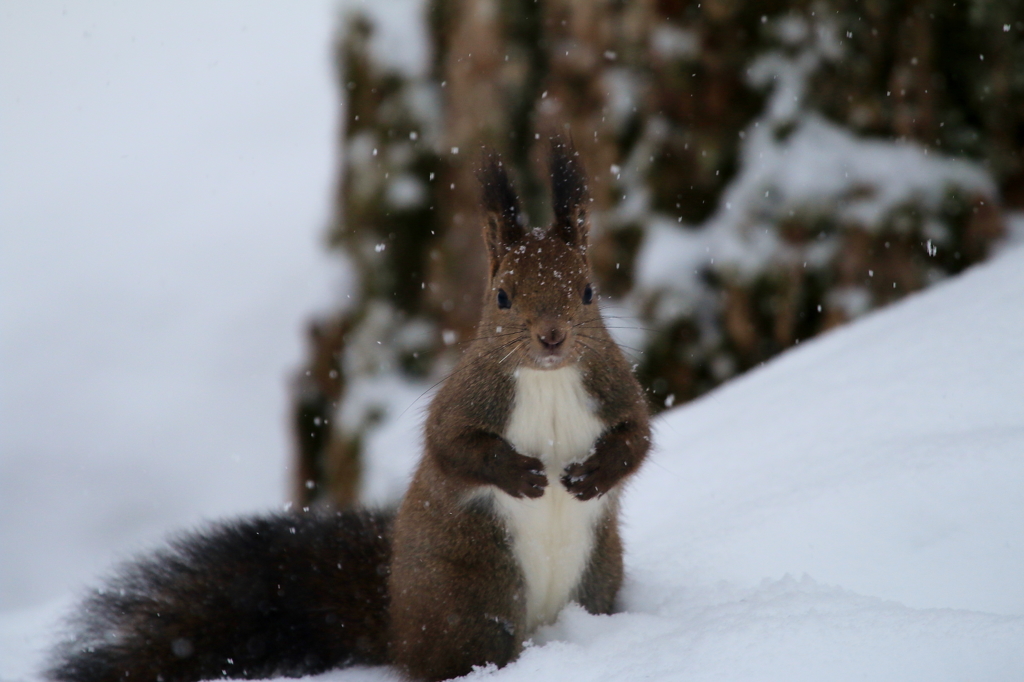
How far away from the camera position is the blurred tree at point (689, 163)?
3.60m

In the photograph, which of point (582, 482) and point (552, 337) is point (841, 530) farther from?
point (552, 337)

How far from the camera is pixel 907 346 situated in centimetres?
258

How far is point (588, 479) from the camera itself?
1688 mm

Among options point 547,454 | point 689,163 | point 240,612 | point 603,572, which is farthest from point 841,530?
point 689,163

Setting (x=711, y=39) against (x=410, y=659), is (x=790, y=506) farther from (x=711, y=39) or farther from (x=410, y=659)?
(x=711, y=39)

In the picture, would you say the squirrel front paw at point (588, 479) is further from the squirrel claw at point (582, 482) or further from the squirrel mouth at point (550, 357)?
the squirrel mouth at point (550, 357)

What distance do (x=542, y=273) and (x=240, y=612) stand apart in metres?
0.94

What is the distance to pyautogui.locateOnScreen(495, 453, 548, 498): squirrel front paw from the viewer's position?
165cm

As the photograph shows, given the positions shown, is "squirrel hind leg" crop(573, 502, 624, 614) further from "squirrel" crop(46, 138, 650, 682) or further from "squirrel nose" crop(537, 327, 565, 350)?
"squirrel nose" crop(537, 327, 565, 350)

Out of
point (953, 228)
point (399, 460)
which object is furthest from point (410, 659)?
point (953, 228)

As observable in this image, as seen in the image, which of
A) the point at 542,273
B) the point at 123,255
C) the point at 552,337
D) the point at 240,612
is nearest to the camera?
the point at 552,337

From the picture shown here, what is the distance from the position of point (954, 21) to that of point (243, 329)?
5.95 meters

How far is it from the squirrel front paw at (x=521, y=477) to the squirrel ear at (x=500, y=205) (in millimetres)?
456

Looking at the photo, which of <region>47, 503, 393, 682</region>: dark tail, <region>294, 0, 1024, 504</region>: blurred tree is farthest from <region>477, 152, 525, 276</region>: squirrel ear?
<region>294, 0, 1024, 504</region>: blurred tree
